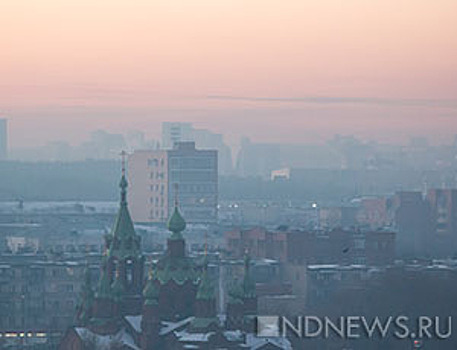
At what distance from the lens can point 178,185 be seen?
140 m

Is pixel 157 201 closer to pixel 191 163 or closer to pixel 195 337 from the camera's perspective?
pixel 191 163

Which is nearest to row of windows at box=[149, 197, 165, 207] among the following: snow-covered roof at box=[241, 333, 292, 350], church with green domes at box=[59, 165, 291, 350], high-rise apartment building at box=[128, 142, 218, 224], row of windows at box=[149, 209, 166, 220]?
high-rise apartment building at box=[128, 142, 218, 224]

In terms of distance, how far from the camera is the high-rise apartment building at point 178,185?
14025 centimetres

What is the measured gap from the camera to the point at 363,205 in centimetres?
15125

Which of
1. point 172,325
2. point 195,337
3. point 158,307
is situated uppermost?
point 158,307

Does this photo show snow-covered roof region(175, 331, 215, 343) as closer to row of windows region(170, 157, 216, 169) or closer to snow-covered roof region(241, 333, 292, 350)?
snow-covered roof region(241, 333, 292, 350)

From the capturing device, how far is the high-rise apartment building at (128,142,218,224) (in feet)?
460

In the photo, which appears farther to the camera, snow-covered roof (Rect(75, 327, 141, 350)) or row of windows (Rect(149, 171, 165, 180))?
row of windows (Rect(149, 171, 165, 180))

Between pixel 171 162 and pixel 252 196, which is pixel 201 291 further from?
pixel 252 196

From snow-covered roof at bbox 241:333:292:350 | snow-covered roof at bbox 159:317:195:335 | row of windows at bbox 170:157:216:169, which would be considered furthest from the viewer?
row of windows at bbox 170:157:216:169

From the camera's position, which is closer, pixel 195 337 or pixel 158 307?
pixel 195 337

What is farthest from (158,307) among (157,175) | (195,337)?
(157,175)

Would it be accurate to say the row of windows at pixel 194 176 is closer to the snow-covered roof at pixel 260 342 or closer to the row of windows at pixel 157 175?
the row of windows at pixel 157 175

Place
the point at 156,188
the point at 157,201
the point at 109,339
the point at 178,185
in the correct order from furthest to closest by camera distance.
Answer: the point at 156,188 < the point at 157,201 < the point at 178,185 < the point at 109,339
